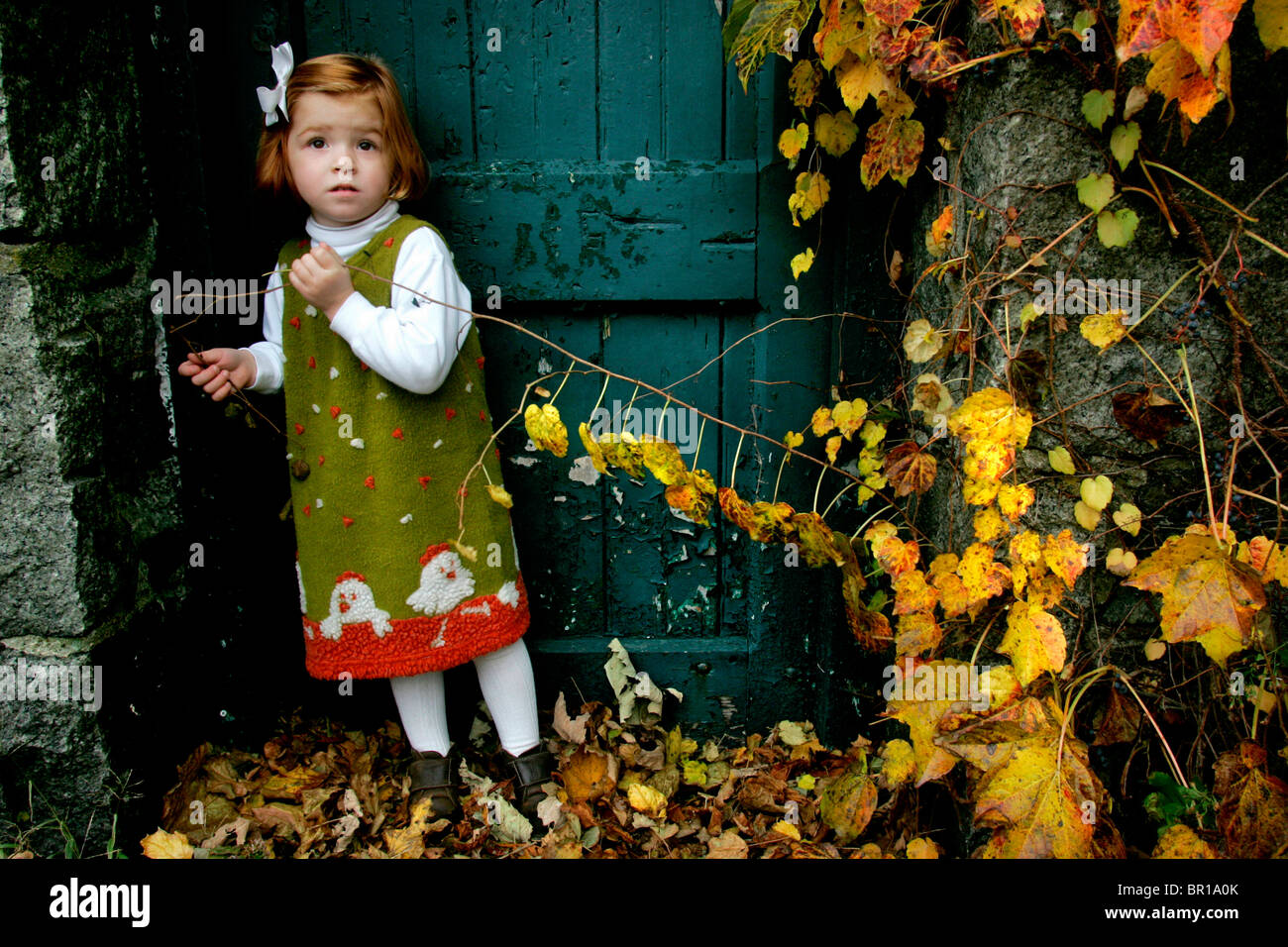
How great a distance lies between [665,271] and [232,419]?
35.4 inches

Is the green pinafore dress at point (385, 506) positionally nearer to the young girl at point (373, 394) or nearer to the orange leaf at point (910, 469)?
the young girl at point (373, 394)

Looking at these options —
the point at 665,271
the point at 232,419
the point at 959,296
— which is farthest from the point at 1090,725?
the point at 232,419

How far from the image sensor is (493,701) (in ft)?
5.68

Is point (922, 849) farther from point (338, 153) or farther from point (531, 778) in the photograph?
point (338, 153)

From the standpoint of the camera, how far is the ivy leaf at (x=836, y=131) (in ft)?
5.00

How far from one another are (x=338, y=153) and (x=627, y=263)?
0.55 meters

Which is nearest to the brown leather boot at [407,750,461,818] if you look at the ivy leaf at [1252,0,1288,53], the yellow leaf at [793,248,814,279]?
the yellow leaf at [793,248,814,279]

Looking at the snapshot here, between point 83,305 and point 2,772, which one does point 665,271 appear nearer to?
point 83,305

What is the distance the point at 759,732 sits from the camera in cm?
194

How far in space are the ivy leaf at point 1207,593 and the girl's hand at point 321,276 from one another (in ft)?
4.08

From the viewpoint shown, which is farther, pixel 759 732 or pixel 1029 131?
pixel 759 732

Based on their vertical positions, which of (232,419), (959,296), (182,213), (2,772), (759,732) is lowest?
(759,732)

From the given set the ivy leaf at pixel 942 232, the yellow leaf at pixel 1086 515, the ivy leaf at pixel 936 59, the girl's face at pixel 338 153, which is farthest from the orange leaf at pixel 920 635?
the girl's face at pixel 338 153

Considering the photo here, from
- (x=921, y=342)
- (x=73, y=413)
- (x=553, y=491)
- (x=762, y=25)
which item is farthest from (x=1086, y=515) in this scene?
(x=73, y=413)
